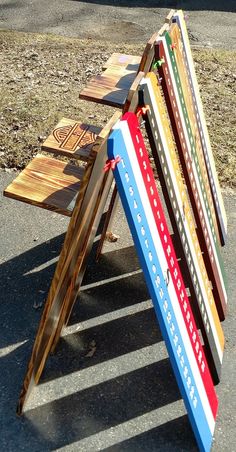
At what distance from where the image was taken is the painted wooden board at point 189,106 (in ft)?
11.1

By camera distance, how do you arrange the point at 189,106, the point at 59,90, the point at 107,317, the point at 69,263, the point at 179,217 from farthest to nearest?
the point at 59,90, the point at 107,317, the point at 189,106, the point at 179,217, the point at 69,263

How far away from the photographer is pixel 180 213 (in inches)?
121

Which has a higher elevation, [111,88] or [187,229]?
[111,88]

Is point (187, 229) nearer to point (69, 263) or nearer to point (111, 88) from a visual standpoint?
point (69, 263)

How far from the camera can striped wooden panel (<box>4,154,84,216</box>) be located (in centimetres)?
332

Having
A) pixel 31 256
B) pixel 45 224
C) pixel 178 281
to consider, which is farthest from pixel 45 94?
pixel 178 281

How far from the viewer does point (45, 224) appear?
14.9 ft

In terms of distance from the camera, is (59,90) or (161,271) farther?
(59,90)

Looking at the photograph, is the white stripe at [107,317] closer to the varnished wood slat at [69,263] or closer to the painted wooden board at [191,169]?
the varnished wood slat at [69,263]

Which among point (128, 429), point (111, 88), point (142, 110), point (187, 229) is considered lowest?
point (128, 429)

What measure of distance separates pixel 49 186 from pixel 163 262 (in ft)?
3.69

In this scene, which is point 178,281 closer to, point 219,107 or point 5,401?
point 5,401

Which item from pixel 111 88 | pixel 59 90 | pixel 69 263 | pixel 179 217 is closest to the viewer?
pixel 69 263

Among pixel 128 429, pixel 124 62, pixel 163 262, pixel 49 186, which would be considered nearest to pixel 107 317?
pixel 128 429
